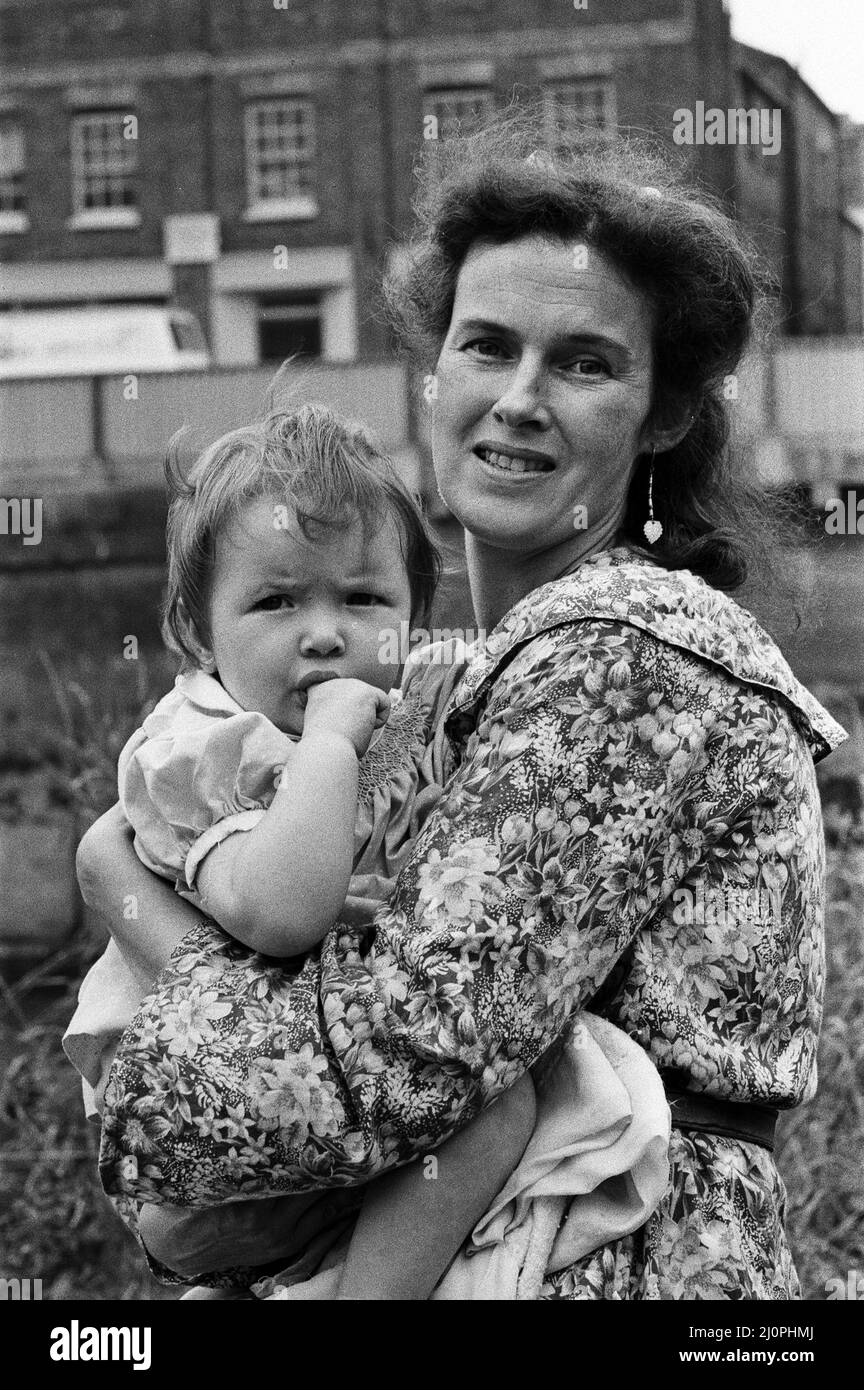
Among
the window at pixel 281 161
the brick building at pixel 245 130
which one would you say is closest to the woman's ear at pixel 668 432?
the brick building at pixel 245 130

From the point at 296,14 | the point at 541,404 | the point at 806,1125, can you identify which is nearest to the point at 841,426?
the point at 806,1125

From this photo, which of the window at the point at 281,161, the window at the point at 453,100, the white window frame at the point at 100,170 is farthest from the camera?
the window at the point at 281,161

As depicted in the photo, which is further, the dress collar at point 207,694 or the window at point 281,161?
the window at point 281,161

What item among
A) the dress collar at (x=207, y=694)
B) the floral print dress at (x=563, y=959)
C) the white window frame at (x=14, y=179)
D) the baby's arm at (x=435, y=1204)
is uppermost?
the white window frame at (x=14, y=179)

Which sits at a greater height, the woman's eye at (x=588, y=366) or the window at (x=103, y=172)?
the window at (x=103, y=172)

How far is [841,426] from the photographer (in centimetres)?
1139

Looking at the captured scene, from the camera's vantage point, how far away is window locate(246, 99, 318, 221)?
818 inches

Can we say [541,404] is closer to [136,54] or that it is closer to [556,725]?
[556,725]

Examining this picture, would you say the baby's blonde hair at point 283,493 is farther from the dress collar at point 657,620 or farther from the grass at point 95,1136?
the grass at point 95,1136

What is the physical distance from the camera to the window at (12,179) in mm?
20328

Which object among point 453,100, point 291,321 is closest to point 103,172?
point 291,321

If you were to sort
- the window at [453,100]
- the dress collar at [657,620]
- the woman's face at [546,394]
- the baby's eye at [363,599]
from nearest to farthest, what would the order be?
the dress collar at [657,620] < the woman's face at [546,394] < the baby's eye at [363,599] < the window at [453,100]

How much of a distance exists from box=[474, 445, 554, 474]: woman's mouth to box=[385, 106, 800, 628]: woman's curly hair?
157mm

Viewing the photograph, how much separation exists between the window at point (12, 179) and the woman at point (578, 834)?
1933cm
